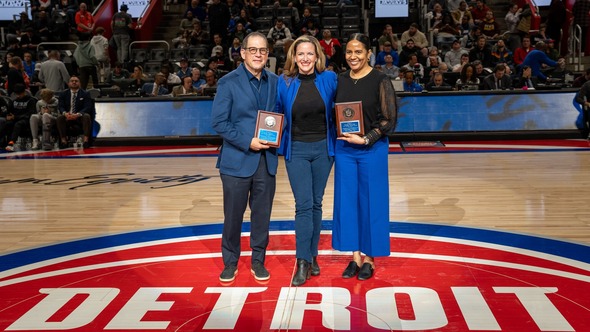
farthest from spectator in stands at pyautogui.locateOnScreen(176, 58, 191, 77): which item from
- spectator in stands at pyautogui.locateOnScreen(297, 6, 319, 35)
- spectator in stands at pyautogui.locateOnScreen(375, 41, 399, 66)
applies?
spectator in stands at pyautogui.locateOnScreen(375, 41, 399, 66)

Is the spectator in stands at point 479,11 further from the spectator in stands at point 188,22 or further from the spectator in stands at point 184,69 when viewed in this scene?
the spectator in stands at point 184,69

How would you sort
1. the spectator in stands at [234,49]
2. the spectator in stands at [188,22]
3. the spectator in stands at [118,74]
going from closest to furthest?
the spectator in stands at [234,49], the spectator in stands at [118,74], the spectator in stands at [188,22]

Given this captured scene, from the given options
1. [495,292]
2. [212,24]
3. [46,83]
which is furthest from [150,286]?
[212,24]

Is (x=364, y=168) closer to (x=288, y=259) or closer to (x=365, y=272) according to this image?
(x=365, y=272)

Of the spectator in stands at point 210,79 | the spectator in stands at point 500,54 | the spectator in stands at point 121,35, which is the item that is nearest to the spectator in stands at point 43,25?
the spectator in stands at point 121,35

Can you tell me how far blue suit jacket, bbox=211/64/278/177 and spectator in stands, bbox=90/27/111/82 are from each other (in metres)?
13.0

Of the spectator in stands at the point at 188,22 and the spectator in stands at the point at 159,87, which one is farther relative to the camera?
the spectator in stands at the point at 188,22

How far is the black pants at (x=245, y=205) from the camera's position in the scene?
5.05 meters

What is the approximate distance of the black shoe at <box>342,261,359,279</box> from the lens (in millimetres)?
5133

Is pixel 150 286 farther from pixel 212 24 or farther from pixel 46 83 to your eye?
pixel 212 24

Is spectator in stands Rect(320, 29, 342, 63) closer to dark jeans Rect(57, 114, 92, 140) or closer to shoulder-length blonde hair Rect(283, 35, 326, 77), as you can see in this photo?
dark jeans Rect(57, 114, 92, 140)

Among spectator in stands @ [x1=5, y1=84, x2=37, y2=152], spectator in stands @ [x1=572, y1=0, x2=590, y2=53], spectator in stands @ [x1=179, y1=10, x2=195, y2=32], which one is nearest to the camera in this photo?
spectator in stands @ [x1=5, y1=84, x2=37, y2=152]

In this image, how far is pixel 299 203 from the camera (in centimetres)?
502

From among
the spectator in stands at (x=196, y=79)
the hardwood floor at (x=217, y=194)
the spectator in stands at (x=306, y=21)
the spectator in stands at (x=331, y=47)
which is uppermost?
the spectator in stands at (x=306, y=21)
